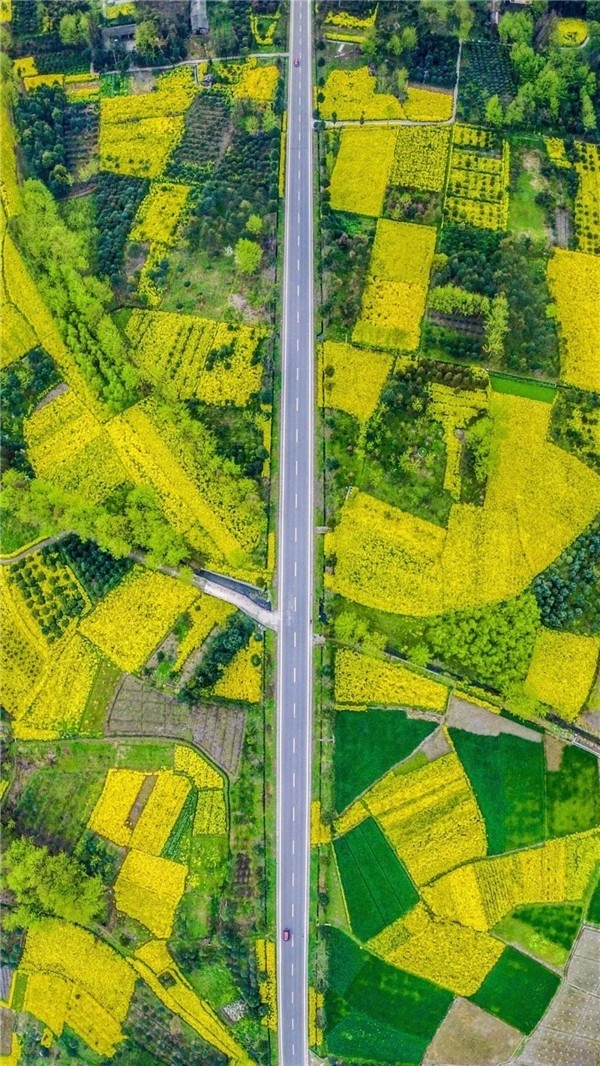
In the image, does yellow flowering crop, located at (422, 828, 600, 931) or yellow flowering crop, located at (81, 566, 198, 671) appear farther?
yellow flowering crop, located at (81, 566, 198, 671)

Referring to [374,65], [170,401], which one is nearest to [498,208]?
[374,65]

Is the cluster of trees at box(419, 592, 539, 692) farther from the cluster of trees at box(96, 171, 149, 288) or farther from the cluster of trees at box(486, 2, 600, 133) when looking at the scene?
the cluster of trees at box(486, 2, 600, 133)

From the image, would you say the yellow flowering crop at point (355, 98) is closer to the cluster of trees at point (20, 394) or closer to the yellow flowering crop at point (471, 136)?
the yellow flowering crop at point (471, 136)

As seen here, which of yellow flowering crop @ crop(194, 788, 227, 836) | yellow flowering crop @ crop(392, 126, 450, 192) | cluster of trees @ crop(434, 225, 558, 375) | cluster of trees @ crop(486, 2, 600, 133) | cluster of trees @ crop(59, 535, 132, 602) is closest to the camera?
yellow flowering crop @ crop(194, 788, 227, 836)

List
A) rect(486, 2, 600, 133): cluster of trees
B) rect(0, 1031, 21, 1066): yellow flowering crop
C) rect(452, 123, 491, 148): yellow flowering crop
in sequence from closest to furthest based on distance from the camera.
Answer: rect(0, 1031, 21, 1066): yellow flowering crop < rect(486, 2, 600, 133): cluster of trees < rect(452, 123, 491, 148): yellow flowering crop

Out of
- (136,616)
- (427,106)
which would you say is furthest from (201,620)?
(427,106)

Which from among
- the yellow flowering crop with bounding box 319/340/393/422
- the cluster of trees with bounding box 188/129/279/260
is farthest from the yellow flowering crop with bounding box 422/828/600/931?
the cluster of trees with bounding box 188/129/279/260

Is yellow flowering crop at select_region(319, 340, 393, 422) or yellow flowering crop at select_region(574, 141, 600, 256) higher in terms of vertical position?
yellow flowering crop at select_region(574, 141, 600, 256)
